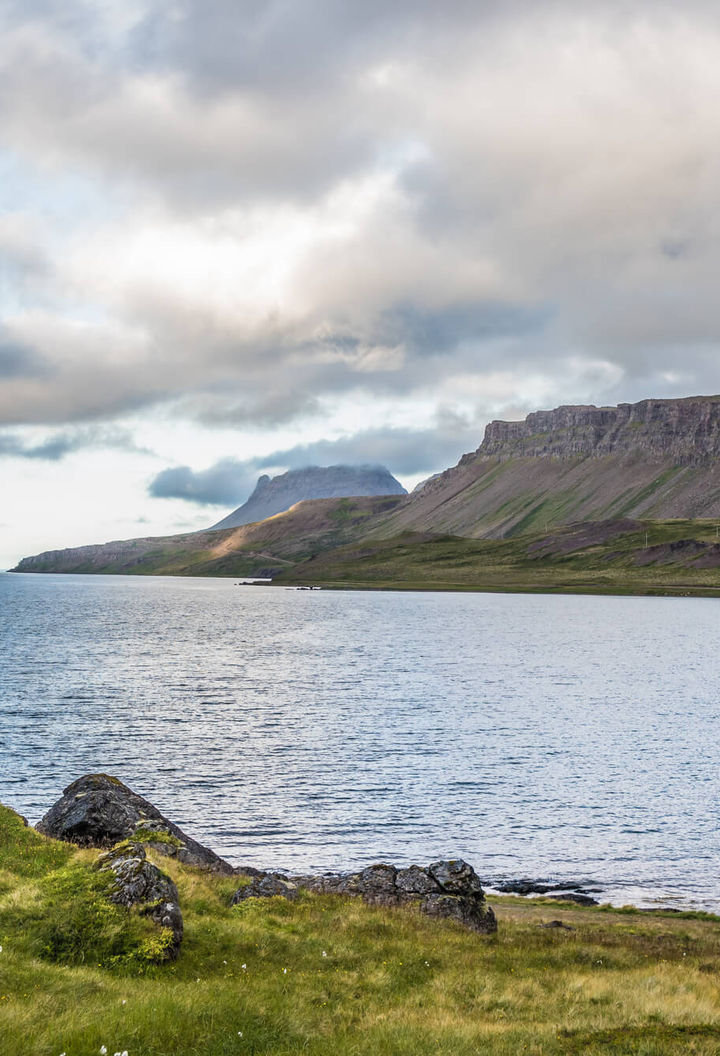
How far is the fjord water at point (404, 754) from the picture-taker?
4400 centimetres

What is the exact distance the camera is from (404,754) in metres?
65.2

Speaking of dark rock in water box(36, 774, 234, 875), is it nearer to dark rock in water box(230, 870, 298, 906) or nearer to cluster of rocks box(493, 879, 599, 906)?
dark rock in water box(230, 870, 298, 906)

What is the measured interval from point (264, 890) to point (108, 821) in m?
8.44

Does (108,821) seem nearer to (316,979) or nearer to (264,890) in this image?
(264,890)

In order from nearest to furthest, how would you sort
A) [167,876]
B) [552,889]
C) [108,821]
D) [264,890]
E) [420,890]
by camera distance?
[167,876] < [264,890] < [420,890] < [108,821] < [552,889]

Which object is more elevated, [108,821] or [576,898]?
[108,821]

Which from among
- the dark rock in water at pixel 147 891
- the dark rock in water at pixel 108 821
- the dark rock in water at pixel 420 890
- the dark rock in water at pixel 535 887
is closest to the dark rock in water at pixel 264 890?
the dark rock in water at pixel 420 890

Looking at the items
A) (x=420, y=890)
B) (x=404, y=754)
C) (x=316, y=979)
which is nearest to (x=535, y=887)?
(x=420, y=890)

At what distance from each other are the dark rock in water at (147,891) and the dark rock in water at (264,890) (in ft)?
18.5

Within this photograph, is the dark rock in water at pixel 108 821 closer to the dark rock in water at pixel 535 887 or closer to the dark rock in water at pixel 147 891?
the dark rock in water at pixel 147 891

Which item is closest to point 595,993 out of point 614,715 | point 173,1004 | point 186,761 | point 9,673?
point 173,1004

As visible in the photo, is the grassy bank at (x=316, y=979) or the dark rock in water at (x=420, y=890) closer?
the grassy bank at (x=316, y=979)

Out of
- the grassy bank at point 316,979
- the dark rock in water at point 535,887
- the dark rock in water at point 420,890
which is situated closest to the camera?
the grassy bank at point 316,979

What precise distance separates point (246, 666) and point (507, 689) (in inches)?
1722
